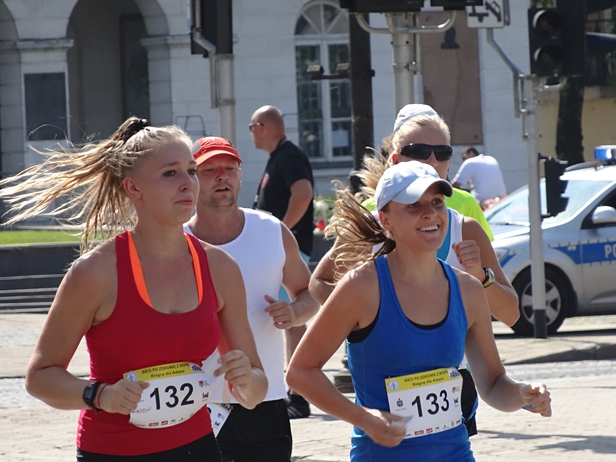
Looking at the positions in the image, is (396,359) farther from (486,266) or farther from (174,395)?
(486,266)

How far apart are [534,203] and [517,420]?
14.0ft

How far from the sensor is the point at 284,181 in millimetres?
9180

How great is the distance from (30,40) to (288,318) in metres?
21.5

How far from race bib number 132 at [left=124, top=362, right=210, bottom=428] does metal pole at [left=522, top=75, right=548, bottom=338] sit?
28.3ft

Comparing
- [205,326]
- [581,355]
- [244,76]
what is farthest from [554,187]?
[244,76]

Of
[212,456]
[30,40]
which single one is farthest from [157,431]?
[30,40]

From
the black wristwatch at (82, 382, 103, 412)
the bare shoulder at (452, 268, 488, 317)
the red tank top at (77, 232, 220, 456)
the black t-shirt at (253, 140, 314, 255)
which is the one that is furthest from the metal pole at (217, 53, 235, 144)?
the black wristwatch at (82, 382, 103, 412)

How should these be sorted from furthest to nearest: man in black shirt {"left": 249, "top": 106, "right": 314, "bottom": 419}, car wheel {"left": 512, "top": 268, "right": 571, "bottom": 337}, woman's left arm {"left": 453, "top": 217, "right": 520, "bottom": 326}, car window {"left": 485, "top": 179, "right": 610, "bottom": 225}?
car window {"left": 485, "top": 179, "right": 610, "bottom": 225}, car wheel {"left": 512, "top": 268, "right": 571, "bottom": 337}, man in black shirt {"left": 249, "top": 106, "right": 314, "bottom": 419}, woman's left arm {"left": 453, "top": 217, "right": 520, "bottom": 326}

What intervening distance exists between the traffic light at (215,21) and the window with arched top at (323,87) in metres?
17.6

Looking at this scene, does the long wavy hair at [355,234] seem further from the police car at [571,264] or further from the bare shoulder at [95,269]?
the police car at [571,264]

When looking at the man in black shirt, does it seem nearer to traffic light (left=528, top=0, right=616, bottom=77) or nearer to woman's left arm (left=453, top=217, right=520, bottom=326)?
traffic light (left=528, top=0, right=616, bottom=77)

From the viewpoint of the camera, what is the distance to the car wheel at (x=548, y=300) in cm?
1274

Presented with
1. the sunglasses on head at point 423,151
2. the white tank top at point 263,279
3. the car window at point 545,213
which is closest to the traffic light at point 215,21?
the car window at point 545,213

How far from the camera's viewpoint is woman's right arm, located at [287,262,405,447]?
365 cm
